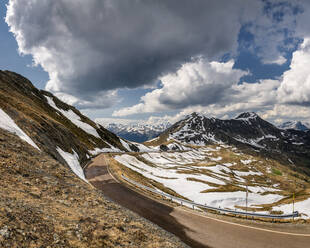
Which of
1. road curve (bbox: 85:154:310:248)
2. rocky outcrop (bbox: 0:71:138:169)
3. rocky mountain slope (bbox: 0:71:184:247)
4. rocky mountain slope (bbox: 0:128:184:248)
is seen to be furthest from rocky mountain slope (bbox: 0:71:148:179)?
road curve (bbox: 85:154:310:248)

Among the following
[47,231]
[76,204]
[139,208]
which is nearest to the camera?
[47,231]

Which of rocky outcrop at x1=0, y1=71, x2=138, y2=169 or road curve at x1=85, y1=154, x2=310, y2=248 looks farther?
rocky outcrop at x1=0, y1=71, x2=138, y2=169

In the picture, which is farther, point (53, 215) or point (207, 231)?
point (207, 231)

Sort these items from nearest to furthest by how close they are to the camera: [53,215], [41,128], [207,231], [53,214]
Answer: [53,215] → [53,214] → [207,231] → [41,128]

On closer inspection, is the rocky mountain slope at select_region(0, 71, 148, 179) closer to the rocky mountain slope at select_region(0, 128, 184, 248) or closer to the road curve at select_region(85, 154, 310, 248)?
the rocky mountain slope at select_region(0, 128, 184, 248)

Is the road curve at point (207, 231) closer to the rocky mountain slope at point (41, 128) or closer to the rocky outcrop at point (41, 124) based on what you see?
the rocky mountain slope at point (41, 128)

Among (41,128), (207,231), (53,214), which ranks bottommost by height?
(207,231)

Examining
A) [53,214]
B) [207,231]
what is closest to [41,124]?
[53,214]

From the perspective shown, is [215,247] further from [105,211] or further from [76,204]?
[76,204]

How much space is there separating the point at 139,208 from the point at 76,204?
7.20m

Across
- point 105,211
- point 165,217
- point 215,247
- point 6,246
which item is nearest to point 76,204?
point 105,211

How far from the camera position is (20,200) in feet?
30.3

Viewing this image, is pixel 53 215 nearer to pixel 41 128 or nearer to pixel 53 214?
pixel 53 214

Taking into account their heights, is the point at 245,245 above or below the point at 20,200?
below
